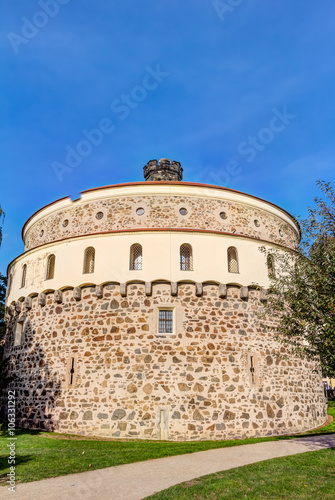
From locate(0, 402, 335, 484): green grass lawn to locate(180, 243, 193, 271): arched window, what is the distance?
6277 mm

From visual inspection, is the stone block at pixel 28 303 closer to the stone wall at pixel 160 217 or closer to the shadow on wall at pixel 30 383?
the shadow on wall at pixel 30 383

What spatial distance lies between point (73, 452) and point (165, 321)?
18.0ft

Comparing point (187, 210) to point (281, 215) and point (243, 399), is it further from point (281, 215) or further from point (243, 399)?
point (243, 399)

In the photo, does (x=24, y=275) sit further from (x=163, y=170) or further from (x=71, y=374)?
(x=163, y=170)

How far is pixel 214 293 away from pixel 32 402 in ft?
27.6

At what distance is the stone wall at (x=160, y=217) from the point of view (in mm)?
16797

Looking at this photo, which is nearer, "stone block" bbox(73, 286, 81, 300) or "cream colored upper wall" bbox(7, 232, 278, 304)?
"cream colored upper wall" bbox(7, 232, 278, 304)

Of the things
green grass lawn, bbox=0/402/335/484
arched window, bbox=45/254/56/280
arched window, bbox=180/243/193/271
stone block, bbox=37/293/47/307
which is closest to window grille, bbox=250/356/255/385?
green grass lawn, bbox=0/402/335/484

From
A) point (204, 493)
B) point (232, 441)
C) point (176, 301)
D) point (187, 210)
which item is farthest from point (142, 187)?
point (204, 493)

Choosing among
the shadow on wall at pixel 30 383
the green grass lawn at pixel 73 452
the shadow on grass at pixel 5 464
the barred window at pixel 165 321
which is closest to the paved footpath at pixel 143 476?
the green grass lawn at pixel 73 452

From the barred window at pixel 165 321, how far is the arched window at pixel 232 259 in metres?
3.16

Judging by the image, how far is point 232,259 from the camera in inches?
632

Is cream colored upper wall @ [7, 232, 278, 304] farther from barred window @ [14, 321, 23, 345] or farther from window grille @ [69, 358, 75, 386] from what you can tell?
window grille @ [69, 358, 75, 386]

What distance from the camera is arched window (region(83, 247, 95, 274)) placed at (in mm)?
16000
